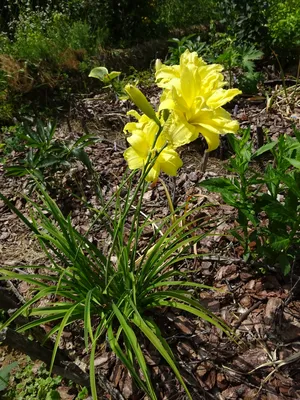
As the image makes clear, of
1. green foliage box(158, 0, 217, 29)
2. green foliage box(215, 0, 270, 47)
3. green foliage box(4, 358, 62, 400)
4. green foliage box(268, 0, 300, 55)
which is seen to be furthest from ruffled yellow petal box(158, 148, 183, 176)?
green foliage box(158, 0, 217, 29)

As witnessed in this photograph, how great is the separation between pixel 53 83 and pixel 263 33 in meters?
2.32

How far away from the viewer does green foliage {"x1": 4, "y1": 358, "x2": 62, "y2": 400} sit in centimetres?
151

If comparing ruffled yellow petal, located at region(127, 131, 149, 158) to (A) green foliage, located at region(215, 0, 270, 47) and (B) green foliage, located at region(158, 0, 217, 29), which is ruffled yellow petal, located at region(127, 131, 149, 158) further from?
(B) green foliage, located at region(158, 0, 217, 29)

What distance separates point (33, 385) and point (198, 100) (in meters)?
1.41

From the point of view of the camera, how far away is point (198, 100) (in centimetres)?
98

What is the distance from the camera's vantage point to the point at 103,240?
213 cm

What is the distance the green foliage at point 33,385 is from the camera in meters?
1.51

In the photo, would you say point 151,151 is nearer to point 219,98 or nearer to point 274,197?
point 219,98

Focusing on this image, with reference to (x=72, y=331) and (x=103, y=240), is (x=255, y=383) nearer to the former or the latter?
(x=72, y=331)

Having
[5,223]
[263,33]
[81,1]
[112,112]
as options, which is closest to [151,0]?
[81,1]

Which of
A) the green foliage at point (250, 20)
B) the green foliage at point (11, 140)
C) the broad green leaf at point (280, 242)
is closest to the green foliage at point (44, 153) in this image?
the green foliage at point (11, 140)

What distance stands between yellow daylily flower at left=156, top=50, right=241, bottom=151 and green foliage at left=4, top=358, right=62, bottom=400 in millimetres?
1250

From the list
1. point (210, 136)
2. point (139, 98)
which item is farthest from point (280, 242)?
point (139, 98)

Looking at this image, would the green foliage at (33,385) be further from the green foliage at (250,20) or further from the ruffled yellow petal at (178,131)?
the green foliage at (250,20)
